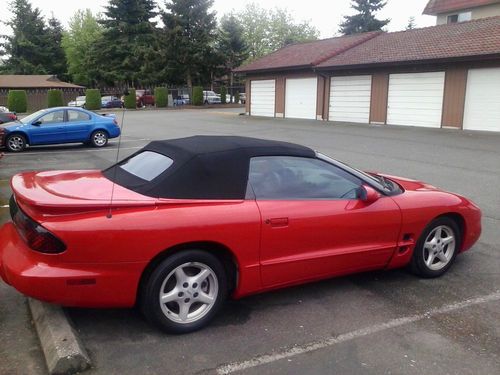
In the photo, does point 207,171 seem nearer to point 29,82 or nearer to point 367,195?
point 367,195

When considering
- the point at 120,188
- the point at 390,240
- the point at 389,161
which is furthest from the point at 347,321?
the point at 389,161

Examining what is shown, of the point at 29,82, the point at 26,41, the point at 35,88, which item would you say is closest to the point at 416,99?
the point at 35,88

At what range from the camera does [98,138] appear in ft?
51.8

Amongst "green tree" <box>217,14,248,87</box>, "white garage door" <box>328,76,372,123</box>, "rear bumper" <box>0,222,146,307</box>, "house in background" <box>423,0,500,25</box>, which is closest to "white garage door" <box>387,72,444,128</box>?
"white garage door" <box>328,76,372,123</box>

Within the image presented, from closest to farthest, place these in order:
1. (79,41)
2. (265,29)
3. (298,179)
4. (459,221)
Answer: (298,179) → (459,221) → (79,41) → (265,29)

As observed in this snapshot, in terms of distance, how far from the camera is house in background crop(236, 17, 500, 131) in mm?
19812

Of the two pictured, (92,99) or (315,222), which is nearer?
(315,222)

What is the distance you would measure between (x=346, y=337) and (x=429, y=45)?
70.5ft

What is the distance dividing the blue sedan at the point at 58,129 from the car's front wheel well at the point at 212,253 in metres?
11.9

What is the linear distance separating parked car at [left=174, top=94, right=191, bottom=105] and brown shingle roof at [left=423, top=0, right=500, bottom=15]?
2363 centimetres

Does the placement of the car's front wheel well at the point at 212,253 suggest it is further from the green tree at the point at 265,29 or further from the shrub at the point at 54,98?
the green tree at the point at 265,29

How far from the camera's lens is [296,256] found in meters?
3.93

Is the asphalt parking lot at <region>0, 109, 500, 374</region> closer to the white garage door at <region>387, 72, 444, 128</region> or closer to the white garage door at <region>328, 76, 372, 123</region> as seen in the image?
the white garage door at <region>387, 72, 444, 128</region>

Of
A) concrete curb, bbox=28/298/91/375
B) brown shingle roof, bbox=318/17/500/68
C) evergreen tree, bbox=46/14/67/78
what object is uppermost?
evergreen tree, bbox=46/14/67/78
